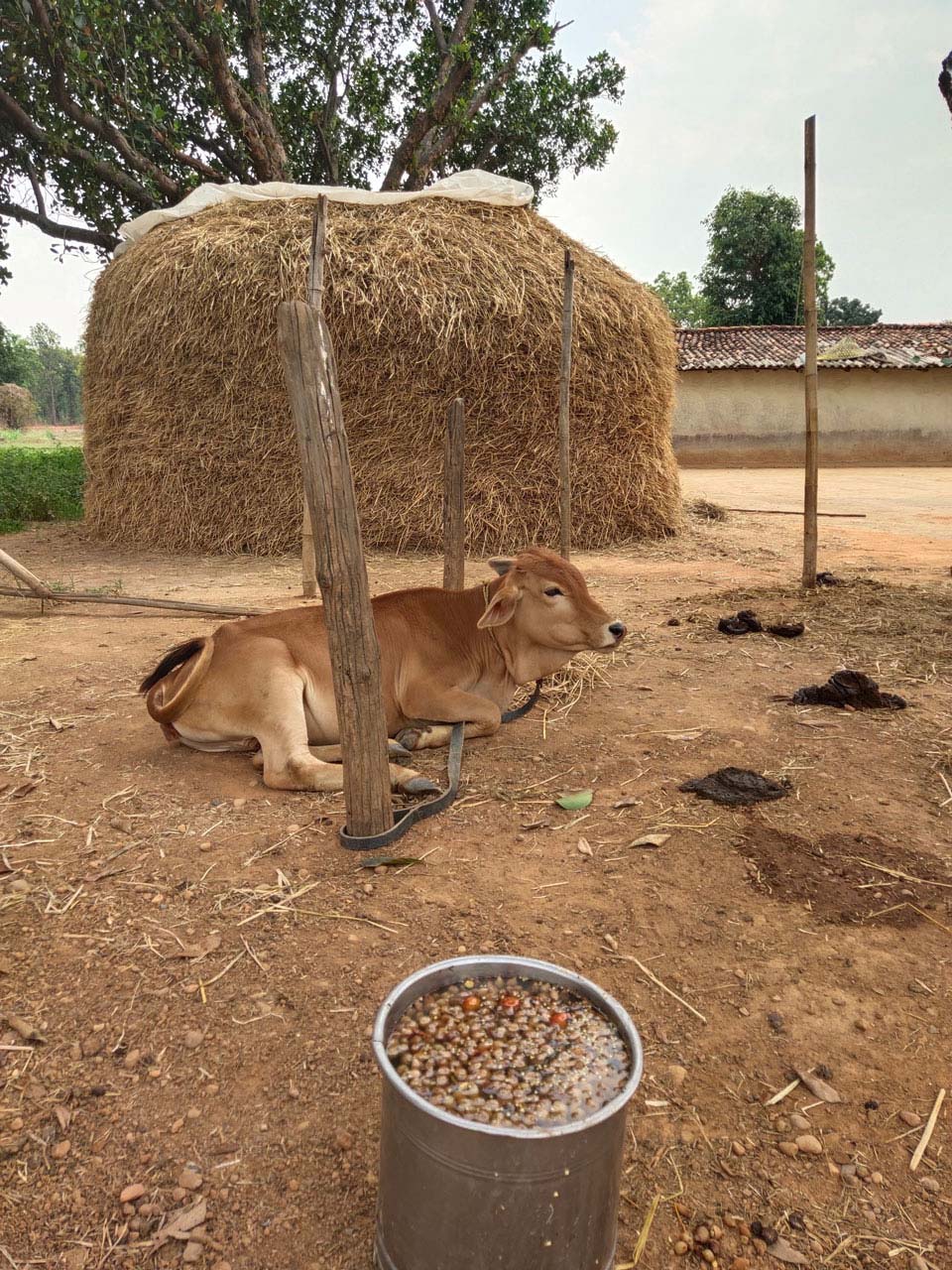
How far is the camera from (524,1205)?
4.64 ft

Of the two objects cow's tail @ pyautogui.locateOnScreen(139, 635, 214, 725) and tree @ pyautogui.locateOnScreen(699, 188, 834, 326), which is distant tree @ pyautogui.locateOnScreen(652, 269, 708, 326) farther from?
cow's tail @ pyautogui.locateOnScreen(139, 635, 214, 725)

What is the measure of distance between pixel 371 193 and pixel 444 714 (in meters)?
8.83

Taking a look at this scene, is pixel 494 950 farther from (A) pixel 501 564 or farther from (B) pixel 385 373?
(B) pixel 385 373

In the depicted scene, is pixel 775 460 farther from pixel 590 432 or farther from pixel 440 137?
pixel 590 432

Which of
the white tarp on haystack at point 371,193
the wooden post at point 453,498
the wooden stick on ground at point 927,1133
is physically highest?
the white tarp on haystack at point 371,193

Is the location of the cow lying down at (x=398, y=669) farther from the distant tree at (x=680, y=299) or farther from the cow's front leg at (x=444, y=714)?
the distant tree at (x=680, y=299)

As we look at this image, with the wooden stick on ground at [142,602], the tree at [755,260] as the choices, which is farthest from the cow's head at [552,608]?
the tree at [755,260]

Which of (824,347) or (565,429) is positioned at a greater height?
(824,347)

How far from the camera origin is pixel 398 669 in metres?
4.30

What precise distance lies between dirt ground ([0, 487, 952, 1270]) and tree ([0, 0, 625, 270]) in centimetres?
1234

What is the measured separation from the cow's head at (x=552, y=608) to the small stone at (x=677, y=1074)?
7.61 feet

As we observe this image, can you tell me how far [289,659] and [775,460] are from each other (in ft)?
77.1

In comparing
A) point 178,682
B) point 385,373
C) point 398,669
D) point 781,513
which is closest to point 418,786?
point 398,669

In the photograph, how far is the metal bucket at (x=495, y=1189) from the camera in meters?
1.39
